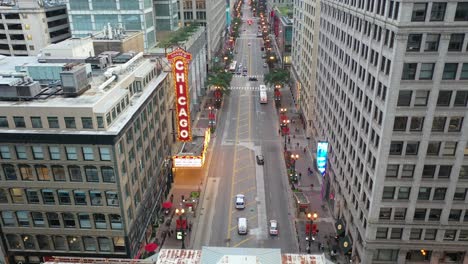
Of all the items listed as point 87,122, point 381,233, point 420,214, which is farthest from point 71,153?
point 420,214

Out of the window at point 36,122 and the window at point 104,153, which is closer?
the window at point 36,122

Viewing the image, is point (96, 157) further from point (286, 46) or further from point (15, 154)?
point (286, 46)

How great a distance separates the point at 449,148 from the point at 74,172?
154 feet

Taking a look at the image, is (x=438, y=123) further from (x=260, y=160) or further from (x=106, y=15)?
(x=106, y=15)

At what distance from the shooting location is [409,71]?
44.5 m

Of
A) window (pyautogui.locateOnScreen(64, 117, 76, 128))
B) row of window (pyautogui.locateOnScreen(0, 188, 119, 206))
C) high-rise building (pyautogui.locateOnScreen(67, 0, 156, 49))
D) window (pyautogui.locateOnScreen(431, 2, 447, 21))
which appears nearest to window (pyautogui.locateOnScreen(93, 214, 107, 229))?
row of window (pyautogui.locateOnScreen(0, 188, 119, 206))

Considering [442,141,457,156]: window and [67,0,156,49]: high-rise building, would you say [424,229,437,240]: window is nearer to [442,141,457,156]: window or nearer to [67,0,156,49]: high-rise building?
[442,141,457,156]: window

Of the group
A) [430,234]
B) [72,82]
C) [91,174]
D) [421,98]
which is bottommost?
[430,234]

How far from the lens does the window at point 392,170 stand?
48.9 meters

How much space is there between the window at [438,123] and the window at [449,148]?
2001mm

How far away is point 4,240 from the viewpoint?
56.9 metres

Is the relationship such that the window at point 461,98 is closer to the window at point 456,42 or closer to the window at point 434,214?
the window at point 456,42

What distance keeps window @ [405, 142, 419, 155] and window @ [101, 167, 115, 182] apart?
3682 cm

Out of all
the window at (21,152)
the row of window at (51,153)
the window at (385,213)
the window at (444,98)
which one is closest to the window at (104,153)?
the row of window at (51,153)
